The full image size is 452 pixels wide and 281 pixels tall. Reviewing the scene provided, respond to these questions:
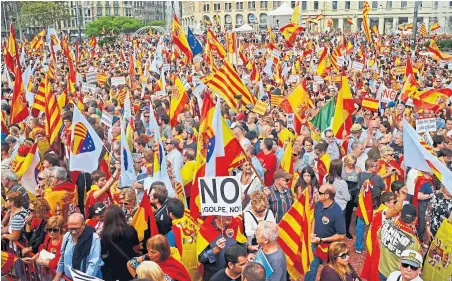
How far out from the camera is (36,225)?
5445mm

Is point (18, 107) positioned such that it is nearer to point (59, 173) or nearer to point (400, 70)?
point (59, 173)

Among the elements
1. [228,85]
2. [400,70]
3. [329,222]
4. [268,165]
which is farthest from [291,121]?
[400,70]

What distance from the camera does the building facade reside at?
251 feet

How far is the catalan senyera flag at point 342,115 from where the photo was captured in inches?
371

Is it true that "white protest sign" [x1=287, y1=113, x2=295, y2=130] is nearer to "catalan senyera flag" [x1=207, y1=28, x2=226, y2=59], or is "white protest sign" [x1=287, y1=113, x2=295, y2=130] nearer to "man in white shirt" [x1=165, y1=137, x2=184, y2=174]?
"man in white shirt" [x1=165, y1=137, x2=184, y2=174]

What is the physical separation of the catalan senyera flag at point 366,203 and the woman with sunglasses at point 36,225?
386cm

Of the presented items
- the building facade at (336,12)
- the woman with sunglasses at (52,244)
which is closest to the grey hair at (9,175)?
the woman with sunglasses at (52,244)

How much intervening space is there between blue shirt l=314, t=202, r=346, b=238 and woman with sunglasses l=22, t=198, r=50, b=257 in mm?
2863

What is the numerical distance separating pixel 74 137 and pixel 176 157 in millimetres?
1505

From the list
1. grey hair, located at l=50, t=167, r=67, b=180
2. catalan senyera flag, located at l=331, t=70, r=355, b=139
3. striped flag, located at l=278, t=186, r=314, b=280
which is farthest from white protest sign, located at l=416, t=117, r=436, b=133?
grey hair, located at l=50, t=167, r=67, b=180

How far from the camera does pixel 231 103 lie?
10781 mm

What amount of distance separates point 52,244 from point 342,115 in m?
6.03

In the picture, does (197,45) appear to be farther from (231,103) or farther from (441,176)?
(441,176)

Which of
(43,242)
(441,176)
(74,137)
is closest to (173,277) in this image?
(43,242)
